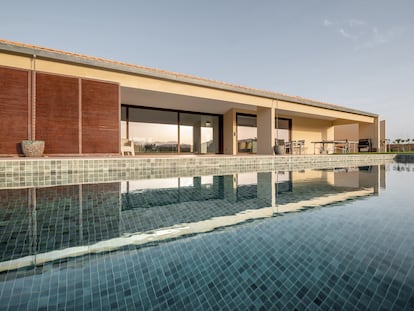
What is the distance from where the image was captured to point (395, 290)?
4.19 feet

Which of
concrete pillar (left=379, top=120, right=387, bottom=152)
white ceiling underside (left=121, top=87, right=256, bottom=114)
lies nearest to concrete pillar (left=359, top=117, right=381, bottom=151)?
concrete pillar (left=379, top=120, right=387, bottom=152)

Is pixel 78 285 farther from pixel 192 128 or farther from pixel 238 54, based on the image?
pixel 238 54

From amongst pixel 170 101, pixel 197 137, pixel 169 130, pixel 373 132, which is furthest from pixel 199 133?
pixel 373 132

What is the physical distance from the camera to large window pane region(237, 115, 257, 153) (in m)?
13.1

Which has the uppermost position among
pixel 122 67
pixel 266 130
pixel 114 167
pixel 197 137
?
pixel 122 67

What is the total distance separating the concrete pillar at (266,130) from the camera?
10430 mm

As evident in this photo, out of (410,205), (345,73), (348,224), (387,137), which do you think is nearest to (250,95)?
(410,205)

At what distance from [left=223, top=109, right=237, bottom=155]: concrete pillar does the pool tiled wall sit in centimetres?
350

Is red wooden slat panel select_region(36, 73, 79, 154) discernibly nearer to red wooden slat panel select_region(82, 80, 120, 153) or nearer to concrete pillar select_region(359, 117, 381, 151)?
red wooden slat panel select_region(82, 80, 120, 153)

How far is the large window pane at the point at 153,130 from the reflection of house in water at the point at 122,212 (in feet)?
24.4

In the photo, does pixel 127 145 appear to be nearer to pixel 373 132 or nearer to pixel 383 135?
pixel 373 132

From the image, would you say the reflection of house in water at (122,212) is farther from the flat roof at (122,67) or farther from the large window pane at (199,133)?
the large window pane at (199,133)

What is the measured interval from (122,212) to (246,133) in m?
11.5

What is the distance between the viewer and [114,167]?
6426mm
